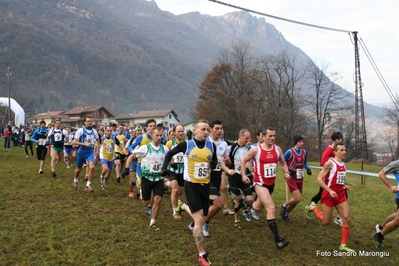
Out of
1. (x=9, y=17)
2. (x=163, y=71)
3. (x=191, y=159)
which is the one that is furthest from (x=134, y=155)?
(x=9, y=17)

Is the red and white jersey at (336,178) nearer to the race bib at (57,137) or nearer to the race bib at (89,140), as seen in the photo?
the race bib at (89,140)

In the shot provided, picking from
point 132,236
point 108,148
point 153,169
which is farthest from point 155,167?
point 108,148

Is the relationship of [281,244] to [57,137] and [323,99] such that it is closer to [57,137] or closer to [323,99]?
[57,137]

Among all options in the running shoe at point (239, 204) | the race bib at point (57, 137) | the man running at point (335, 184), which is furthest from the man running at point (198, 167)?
the race bib at point (57, 137)

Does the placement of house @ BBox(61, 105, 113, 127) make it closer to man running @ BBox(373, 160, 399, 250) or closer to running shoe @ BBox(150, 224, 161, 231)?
running shoe @ BBox(150, 224, 161, 231)

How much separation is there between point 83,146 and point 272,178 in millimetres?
6358

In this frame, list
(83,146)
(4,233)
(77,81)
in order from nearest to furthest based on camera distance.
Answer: (4,233) → (83,146) → (77,81)

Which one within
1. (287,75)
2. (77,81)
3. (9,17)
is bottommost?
(287,75)

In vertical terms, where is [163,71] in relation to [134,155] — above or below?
above

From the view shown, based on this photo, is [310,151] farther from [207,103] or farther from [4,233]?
[4,233]

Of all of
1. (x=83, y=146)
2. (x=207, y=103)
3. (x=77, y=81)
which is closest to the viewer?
(x=83, y=146)

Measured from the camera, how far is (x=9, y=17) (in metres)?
175

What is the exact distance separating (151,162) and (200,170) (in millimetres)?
1760

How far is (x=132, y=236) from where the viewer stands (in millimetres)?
6805
